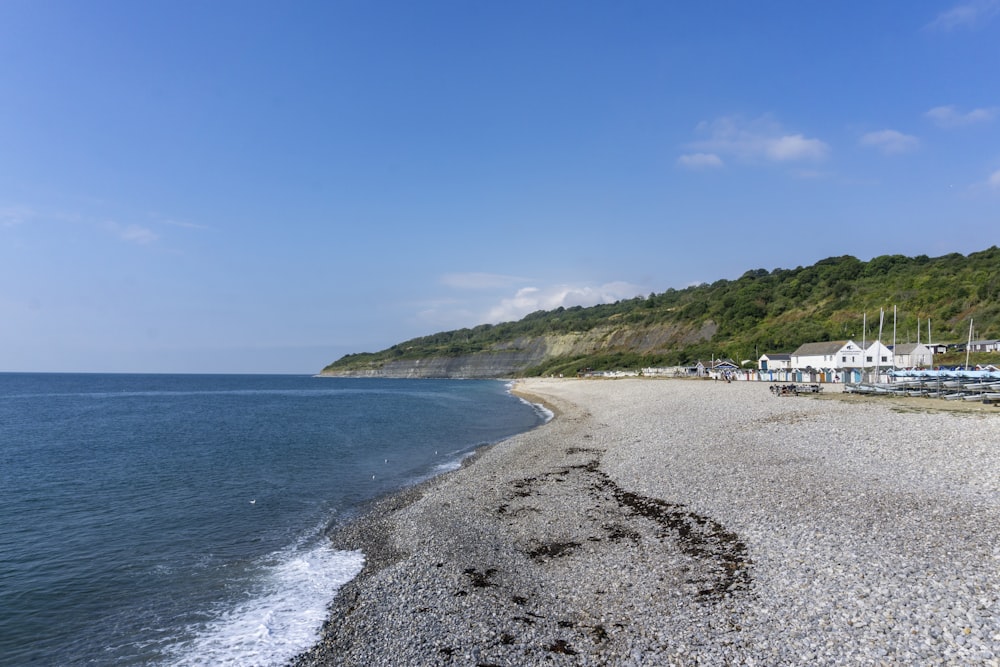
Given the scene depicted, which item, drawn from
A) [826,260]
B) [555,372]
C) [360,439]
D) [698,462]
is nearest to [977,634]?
[698,462]

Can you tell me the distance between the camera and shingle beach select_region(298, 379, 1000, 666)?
844 centimetres

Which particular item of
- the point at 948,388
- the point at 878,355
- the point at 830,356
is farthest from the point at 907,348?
the point at 948,388

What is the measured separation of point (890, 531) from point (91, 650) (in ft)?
56.0

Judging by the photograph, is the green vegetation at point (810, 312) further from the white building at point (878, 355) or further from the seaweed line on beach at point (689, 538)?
the seaweed line on beach at point (689, 538)

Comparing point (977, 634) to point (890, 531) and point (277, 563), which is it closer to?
point (890, 531)

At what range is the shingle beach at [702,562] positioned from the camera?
844 centimetres

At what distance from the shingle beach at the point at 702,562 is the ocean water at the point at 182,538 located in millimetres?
1716

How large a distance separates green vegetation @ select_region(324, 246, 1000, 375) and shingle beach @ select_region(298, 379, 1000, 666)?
7406cm

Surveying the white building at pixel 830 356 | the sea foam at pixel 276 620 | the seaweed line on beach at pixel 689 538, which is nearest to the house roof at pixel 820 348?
the white building at pixel 830 356

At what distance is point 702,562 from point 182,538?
1591cm

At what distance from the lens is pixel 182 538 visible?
1752cm

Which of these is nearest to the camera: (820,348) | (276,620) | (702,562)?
(276,620)

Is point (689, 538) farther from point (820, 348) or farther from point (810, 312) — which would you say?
point (810, 312)

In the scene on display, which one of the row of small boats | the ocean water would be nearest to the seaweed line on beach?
the ocean water
